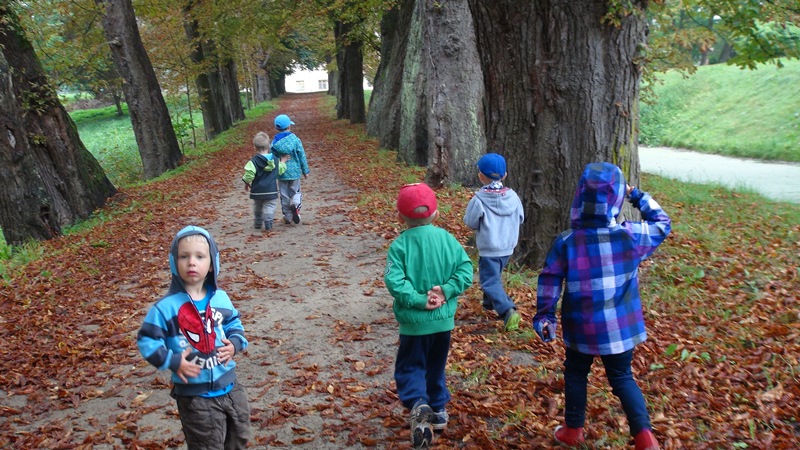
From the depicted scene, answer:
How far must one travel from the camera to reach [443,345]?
4004mm

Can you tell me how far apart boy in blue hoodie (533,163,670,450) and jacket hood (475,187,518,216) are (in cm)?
212

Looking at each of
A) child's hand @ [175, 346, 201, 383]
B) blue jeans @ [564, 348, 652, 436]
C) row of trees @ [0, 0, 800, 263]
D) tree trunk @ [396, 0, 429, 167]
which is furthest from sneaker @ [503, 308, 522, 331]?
tree trunk @ [396, 0, 429, 167]

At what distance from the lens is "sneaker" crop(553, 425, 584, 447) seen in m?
3.75

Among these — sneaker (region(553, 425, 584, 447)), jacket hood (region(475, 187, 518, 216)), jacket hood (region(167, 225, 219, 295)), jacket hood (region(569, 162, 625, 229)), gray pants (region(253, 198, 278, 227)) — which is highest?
jacket hood (region(569, 162, 625, 229))

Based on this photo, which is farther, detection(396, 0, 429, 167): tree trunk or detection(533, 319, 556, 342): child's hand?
detection(396, 0, 429, 167): tree trunk

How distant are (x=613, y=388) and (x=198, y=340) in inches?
91.2

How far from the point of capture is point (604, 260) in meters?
3.37

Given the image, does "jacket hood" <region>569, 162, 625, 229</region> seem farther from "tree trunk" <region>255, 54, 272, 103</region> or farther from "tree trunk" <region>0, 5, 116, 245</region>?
"tree trunk" <region>255, 54, 272, 103</region>

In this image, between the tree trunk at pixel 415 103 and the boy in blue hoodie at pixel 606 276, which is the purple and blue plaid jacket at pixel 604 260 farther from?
the tree trunk at pixel 415 103

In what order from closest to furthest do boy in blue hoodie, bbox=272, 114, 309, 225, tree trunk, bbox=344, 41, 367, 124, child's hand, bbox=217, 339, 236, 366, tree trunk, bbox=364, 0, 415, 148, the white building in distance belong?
child's hand, bbox=217, 339, 236, 366, boy in blue hoodie, bbox=272, 114, 309, 225, tree trunk, bbox=364, 0, 415, 148, tree trunk, bbox=344, 41, 367, 124, the white building in distance

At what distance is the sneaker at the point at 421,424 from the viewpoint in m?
3.88

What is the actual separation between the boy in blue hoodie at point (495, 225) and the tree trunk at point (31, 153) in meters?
9.14

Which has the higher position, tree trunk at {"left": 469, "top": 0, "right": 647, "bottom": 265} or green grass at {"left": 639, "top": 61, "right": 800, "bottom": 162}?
tree trunk at {"left": 469, "top": 0, "right": 647, "bottom": 265}

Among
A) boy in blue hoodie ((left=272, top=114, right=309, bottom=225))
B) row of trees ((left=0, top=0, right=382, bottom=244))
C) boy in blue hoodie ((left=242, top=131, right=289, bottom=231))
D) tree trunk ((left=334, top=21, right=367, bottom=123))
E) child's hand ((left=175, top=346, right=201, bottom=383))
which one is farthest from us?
tree trunk ((left=334, top=21, right=367, bottom=123))
